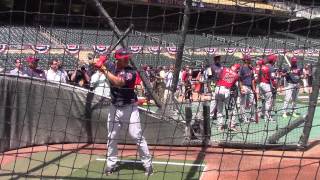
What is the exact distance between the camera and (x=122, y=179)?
23.9ft

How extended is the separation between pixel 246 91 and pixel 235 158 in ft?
14.2

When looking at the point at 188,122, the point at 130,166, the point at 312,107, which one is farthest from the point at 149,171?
the point at 312,107

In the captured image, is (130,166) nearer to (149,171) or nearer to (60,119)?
(149,171)

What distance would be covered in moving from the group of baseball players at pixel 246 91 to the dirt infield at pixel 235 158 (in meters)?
1.66

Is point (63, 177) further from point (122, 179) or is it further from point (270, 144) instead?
point (270, 144)

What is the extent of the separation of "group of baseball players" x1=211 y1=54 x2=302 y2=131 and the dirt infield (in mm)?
1662

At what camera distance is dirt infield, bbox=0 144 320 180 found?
7551 mm

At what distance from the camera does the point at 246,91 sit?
1256 cm

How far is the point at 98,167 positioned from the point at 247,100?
5713 millimetres

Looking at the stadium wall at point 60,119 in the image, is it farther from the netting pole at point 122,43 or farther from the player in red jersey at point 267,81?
the player in red jersey at point 267,81

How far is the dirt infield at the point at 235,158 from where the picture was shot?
755 centimetres

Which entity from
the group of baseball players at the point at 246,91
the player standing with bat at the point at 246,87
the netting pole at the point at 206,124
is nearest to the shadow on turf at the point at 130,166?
the netting pole at the point at 206,124

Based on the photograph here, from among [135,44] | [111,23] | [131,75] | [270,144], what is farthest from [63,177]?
[135,44]

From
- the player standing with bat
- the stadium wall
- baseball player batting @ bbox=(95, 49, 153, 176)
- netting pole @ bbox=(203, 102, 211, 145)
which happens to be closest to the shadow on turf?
baseball player batting @ bbox=(95, 49, 153, 176)
